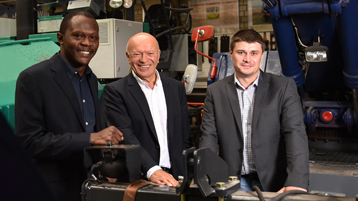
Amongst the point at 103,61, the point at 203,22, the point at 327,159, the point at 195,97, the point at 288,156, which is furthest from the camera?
the point at 203,22

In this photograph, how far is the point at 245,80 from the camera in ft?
6.77

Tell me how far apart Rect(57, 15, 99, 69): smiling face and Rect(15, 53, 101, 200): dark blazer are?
0.06 metres

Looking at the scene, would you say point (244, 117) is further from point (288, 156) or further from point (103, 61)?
point (103, 61)

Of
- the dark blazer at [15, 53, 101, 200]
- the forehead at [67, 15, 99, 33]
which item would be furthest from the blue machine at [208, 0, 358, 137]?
the dark blazer at [15, 53, 101, 200]

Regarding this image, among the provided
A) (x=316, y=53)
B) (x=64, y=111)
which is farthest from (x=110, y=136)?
(x=316, y=53)

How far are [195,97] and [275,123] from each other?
17.8 ft

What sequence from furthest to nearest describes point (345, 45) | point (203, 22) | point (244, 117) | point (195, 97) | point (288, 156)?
point (203, 22) < point (195, 97) < point (345, 45) < point (244, 117) < point (288, 156)

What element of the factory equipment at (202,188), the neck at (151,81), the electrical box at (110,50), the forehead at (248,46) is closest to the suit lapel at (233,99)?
the forehead at (248,46)

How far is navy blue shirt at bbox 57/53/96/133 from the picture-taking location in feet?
5.90

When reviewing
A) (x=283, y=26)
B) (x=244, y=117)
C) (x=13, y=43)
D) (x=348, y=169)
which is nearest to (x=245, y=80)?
(x=244, y=117)

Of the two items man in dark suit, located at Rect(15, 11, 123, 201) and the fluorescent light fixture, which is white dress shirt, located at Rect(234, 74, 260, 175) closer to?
man in dark suit, located at Rect(15, 11, 123, 201)

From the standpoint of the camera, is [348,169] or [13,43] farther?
[13,43]

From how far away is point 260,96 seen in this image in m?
1.99

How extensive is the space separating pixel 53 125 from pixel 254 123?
0.97 m
